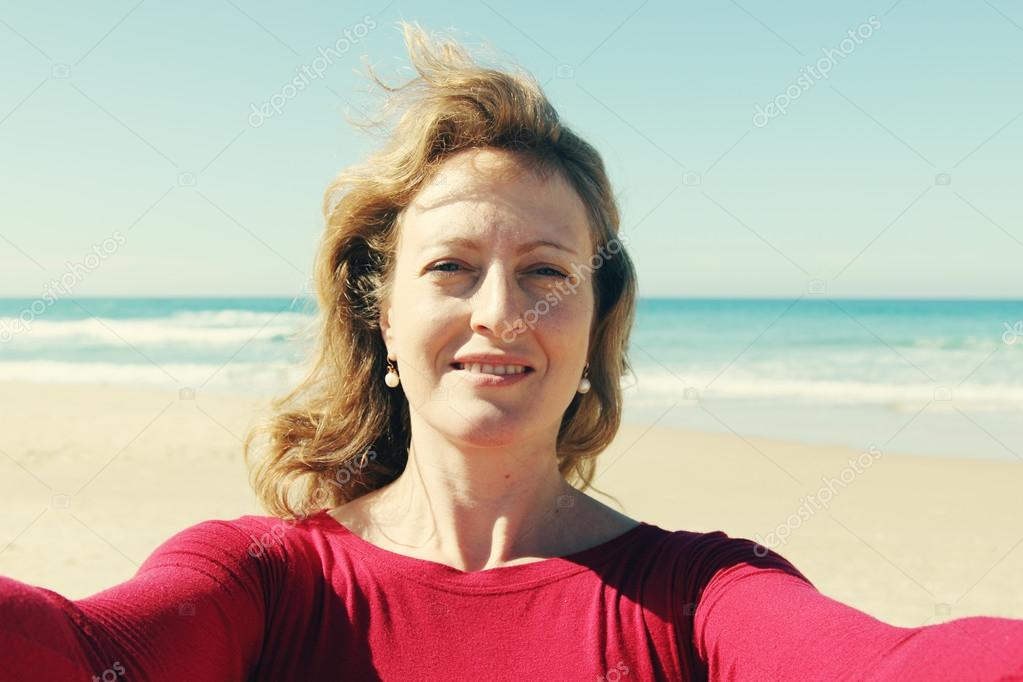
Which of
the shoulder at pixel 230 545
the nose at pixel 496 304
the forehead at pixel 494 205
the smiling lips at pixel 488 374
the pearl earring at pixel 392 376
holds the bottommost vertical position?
the shoulder at pixel 230 545

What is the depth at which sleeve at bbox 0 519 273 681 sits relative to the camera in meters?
1.59

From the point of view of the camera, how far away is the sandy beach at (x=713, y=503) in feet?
23.2

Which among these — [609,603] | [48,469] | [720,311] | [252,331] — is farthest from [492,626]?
[720,311]

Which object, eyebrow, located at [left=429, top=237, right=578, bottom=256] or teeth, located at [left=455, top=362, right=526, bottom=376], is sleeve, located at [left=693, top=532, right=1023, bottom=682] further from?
eyebrow, located at [left=429, top=237, right=578, bottom=256]

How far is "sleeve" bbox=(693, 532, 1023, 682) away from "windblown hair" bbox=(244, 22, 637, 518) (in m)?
0.96

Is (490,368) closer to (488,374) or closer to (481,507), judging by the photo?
(488,374)

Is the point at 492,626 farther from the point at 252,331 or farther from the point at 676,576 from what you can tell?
the point at 252,331

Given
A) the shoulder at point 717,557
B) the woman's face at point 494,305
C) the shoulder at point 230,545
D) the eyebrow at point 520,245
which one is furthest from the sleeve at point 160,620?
the shoulder at point 717,557

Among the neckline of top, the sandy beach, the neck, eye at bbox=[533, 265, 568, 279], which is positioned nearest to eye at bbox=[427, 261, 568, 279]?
eye at bbox=[533, 265, 568, 279]

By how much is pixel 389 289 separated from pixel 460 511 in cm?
74

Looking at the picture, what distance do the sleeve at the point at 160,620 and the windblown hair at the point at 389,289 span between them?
0.53m

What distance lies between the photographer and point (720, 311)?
50.4 metres

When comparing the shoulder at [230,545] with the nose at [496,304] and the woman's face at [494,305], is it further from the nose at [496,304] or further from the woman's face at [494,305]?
the nose at [496,304]

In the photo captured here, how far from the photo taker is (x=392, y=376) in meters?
3.05
